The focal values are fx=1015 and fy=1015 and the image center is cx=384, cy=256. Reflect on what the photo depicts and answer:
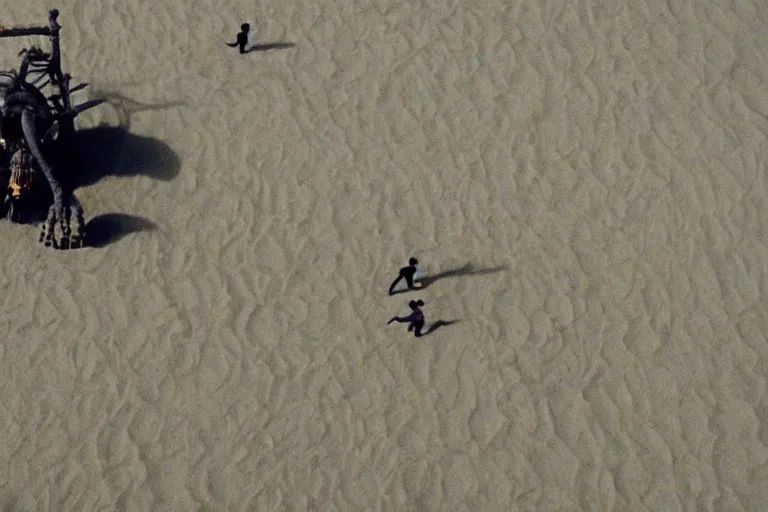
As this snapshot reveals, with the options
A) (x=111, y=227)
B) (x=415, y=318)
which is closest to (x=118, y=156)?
(x=111, y=227)

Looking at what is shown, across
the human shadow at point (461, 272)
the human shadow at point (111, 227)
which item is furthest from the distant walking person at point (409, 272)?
the human shadow at point (111, 227)

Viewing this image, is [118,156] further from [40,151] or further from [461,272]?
[461,272]

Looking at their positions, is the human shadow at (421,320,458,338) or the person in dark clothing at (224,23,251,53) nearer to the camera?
the human shadow at (421,320,458,338)

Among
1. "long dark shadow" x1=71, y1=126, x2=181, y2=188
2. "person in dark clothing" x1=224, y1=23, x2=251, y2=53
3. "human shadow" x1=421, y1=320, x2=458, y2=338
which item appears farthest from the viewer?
"person in dark clothing" x1=224, y1=23, x2=251, y2=53

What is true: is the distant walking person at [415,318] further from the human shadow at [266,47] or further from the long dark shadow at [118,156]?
the human shadow at [266,47]

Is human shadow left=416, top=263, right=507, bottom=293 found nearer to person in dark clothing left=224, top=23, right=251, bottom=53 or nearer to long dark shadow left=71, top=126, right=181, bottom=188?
long dark shadow left=71, top=126, right=181, bottom=188

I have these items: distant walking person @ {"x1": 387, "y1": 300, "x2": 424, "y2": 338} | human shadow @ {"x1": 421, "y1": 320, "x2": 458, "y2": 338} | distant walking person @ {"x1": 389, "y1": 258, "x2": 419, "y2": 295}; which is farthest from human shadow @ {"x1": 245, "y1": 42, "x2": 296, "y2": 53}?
human shadow @ {"x1": 421, "y1": 320, "x2": 458, "y2": 338}

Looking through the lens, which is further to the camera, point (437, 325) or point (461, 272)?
point (461, 272)
